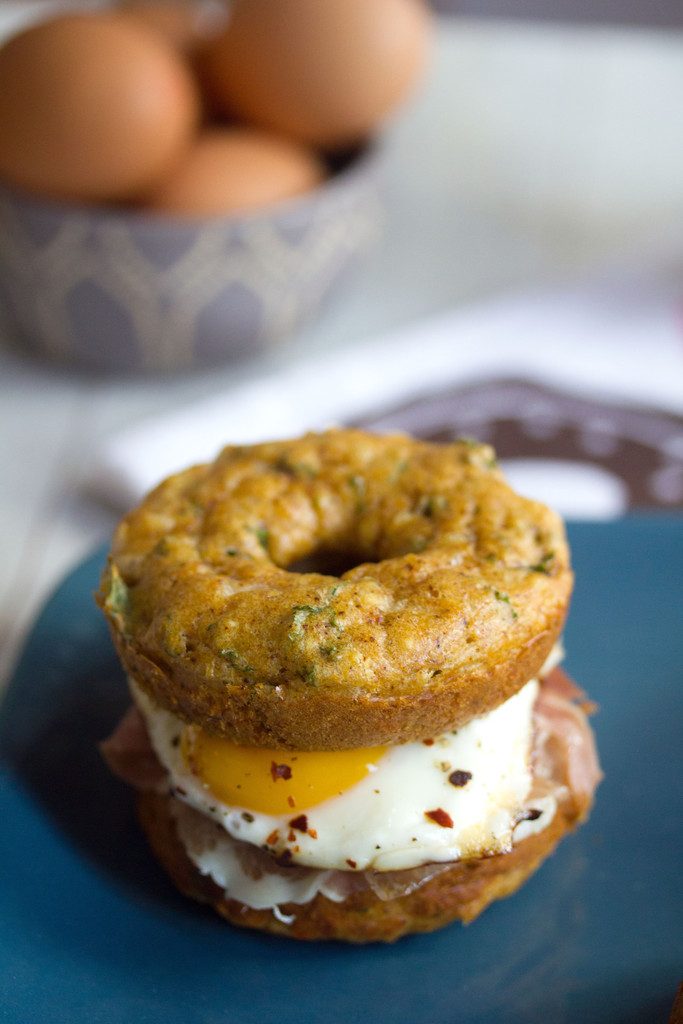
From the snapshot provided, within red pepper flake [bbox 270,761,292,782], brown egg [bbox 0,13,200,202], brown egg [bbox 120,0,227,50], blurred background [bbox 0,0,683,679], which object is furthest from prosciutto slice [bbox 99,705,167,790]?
brown egg [bbox 120,0,227,50]

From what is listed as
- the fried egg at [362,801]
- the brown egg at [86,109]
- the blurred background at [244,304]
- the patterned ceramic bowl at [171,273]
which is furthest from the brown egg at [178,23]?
the fried egg at [362,801]

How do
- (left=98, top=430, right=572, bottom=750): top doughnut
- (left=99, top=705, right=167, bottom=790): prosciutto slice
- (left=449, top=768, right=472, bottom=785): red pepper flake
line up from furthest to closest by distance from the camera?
(left=99, top=705, right=167, bottom=790): prosciutto slice → (left=449, top=768, right=472, bottom=785): red pepper flake → (left=98, top=430, right=572, bottom=750): top doughnut

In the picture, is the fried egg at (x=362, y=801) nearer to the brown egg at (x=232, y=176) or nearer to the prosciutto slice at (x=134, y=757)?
the prosciutto slice at (x=134, y=757)

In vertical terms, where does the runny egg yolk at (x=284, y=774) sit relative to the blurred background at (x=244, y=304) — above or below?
below

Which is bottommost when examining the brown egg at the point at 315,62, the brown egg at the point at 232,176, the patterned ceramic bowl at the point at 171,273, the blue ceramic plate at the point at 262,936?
the blue ceramic plate at the point at 262,936

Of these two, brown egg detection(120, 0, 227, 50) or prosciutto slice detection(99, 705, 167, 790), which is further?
brown egg detection(120, 0, 227, 50)

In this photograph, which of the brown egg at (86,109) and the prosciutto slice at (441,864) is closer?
the prosciutto slice at (441,864)

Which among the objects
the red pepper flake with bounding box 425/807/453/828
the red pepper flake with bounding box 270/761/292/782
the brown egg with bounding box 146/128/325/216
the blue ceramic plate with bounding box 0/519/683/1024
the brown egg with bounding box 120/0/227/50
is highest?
the brown egg with bounding box 120/0/227/50

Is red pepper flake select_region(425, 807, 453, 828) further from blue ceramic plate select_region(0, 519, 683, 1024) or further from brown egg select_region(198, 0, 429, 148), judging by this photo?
brown egg select_region(198, 0, 429, 148)
